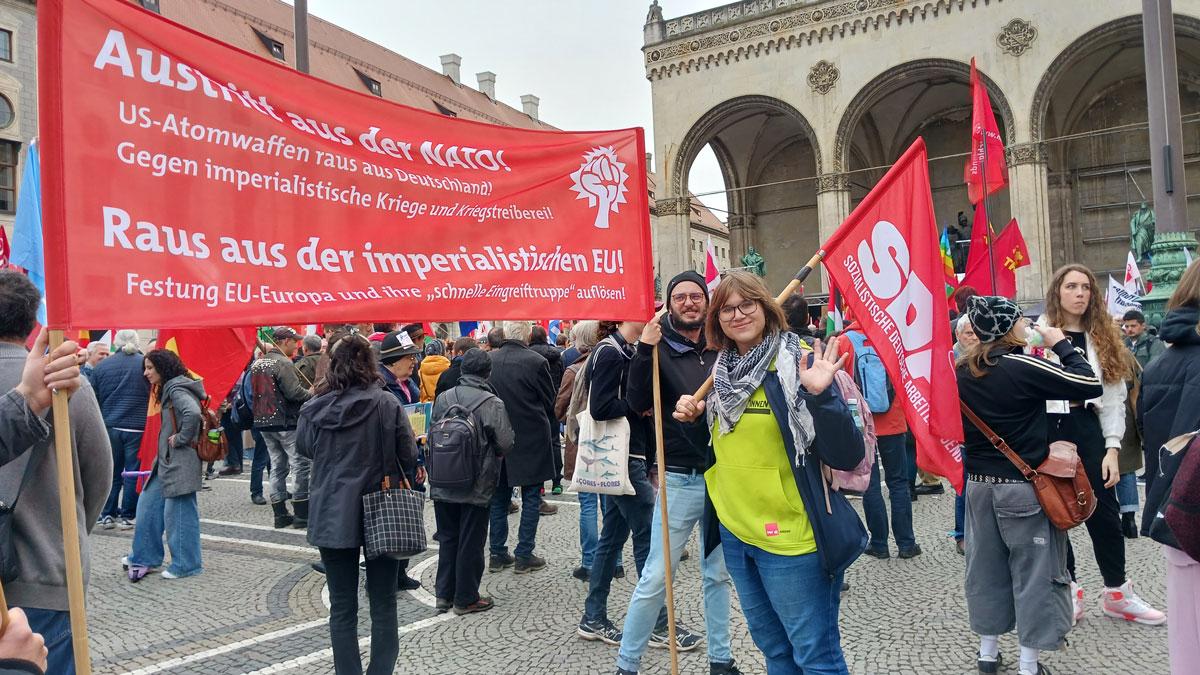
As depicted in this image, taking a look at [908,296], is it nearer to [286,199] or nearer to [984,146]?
[286,199]

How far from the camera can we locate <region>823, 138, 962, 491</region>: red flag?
3.62 meters

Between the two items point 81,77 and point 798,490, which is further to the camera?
point 798,490

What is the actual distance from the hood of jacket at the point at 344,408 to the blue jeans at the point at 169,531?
3.08 metres

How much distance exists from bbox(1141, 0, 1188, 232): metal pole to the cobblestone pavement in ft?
19.3

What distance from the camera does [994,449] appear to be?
152 inches

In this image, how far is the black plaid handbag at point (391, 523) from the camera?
12.5ft

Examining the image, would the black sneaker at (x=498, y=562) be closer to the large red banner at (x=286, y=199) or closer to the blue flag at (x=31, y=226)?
the large red banner at (x=286, y=199)

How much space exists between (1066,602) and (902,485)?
96.2 inches

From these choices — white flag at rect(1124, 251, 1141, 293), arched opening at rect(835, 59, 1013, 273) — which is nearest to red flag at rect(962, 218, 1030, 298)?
white flag at rect(1124, 251, 1141, 293)

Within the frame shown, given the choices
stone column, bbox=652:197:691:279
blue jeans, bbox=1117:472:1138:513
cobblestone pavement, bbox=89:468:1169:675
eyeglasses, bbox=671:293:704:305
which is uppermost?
stone column, bbox=652:197:691:279

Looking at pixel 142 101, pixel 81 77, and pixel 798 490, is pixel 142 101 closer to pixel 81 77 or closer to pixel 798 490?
pixel 81 77

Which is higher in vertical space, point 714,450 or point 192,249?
point 192,249

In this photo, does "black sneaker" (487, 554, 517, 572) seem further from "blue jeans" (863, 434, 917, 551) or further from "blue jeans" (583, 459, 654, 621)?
"blue jeans" (863, 434, 917, 551)

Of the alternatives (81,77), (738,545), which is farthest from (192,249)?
(738,545)
